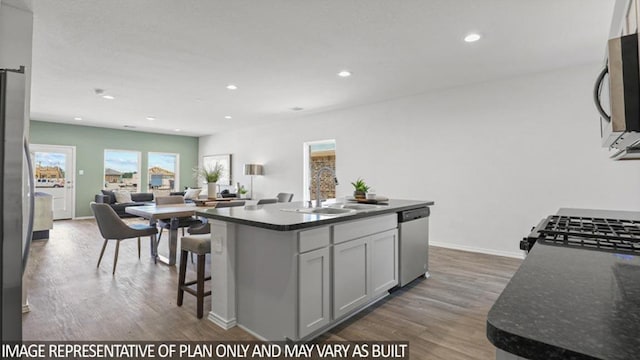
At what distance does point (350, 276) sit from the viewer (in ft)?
7.79

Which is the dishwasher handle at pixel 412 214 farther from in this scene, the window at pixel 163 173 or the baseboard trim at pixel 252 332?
the window at pixel 163 173

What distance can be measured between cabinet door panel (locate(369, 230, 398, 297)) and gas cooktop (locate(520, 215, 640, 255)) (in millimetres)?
→ 1339

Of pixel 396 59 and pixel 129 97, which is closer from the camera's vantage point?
pixel 396 59

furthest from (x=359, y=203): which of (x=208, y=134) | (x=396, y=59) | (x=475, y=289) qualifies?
(x=208, y=134)

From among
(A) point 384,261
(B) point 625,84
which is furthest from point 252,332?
(B) point 625,84

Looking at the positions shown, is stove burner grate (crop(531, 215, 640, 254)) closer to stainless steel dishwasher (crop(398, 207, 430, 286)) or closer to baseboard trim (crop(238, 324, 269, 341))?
stainless steel dishwasher (crop(398, 207, 430, 286))

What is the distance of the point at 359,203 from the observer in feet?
10.6

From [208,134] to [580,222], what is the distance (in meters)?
9.57

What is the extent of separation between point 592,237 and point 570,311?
0.83m

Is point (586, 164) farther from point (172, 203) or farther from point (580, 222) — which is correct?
point (172, 203)

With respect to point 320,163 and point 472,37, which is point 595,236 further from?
point 320,163

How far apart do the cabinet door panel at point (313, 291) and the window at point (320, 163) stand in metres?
4.50

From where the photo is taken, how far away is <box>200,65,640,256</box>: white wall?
12.5 ft

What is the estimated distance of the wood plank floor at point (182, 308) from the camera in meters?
2.17
